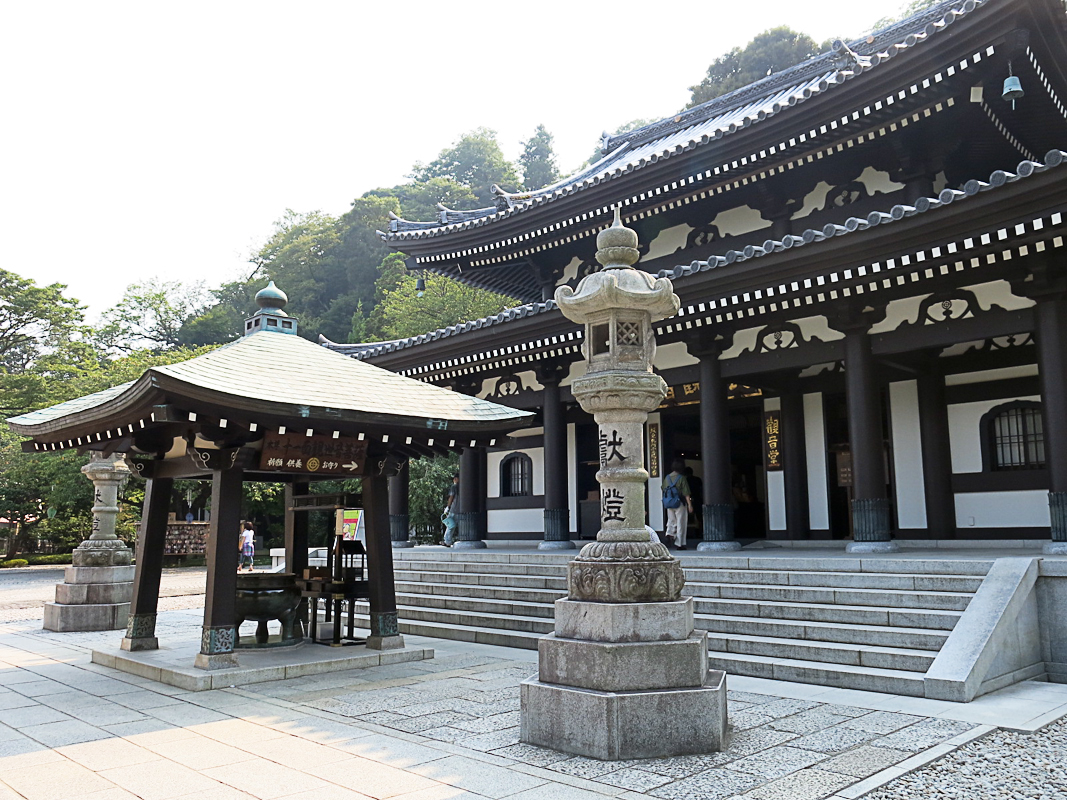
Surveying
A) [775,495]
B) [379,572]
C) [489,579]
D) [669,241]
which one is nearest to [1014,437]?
[775,495]

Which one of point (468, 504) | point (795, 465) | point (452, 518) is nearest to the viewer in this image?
point (795, 465)

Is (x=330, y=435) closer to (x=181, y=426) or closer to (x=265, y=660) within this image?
(x=181, y=426)

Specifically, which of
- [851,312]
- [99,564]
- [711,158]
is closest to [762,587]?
[851,312]

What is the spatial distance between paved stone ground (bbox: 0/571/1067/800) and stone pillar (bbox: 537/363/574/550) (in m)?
6.26

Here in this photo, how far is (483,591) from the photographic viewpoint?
11023mm

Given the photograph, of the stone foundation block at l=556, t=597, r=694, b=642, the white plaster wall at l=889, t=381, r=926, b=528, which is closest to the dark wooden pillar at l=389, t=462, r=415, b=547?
the white plaster wall at l=889, t=381, r=926, b=528

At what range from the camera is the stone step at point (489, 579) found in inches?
424

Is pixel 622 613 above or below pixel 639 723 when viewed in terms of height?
above

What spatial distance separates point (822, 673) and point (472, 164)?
176 ft

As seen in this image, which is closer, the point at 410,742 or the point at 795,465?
the point at 410,742

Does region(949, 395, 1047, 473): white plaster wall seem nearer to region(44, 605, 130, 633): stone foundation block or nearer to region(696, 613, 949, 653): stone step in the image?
region(696, 613, 949, 653): stone step

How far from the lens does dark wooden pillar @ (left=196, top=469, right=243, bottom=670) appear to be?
7609mm

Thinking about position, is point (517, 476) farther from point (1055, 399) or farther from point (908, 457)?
point (1055, 399)

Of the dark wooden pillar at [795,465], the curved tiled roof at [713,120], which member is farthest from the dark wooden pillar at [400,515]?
the dark wooden pillar at [795,465]
